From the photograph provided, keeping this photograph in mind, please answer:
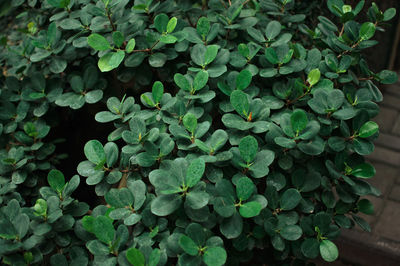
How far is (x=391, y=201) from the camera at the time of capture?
2730mm

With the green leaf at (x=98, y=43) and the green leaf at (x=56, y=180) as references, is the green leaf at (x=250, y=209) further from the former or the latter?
the green leaf at (x=98, y=43)

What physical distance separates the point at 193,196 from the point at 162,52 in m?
0.64

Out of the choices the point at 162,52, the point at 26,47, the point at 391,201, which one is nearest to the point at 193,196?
the point at 162,52

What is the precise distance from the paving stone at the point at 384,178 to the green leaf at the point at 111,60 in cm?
208

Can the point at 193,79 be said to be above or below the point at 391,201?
above

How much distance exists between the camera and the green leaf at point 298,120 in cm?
120

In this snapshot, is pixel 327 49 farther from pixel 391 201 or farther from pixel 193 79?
pixel 391 201

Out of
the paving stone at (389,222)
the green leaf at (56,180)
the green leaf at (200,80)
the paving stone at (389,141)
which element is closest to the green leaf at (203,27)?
the green leaf at (200,80)

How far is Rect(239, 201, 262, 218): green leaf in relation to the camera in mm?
1090

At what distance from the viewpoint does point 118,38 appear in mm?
1404

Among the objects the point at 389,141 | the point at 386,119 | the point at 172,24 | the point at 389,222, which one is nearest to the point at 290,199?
the point at 172,24

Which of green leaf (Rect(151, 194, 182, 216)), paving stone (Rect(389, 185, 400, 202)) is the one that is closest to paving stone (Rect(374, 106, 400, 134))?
paving stone (Rect(389, 185, 400, 202))

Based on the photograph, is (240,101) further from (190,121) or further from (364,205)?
(364,205)

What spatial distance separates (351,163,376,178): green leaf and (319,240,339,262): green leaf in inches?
9.3
